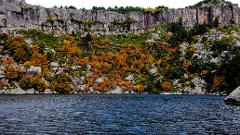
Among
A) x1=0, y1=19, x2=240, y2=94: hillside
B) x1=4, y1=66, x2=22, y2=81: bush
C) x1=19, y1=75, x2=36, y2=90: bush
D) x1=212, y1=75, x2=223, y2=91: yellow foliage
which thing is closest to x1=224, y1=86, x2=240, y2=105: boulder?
x1=0, y1=19, x2=240, y2=94: hillside

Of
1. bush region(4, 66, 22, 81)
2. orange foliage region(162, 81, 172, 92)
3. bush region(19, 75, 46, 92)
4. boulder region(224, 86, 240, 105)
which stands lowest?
boulder region(224, 86, 240, 105)

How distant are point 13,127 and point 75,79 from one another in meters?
118

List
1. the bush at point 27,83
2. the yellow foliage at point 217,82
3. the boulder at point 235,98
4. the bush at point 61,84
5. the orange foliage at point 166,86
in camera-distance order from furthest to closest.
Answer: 1. the orange foliage at point 166,86
2. the yellow foliage at point 217,82
3. the bush at point 61,84
4. the bush at point 27,83
5. the boulder at point 235,98

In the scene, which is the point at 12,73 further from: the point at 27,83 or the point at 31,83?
the point at 31,83

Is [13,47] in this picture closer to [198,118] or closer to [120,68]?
[120,68]

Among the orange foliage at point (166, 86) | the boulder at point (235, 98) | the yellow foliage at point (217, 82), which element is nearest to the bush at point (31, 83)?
the orange foliage at point (166, 86)

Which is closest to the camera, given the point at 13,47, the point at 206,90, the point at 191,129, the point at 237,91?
the point at 191,129

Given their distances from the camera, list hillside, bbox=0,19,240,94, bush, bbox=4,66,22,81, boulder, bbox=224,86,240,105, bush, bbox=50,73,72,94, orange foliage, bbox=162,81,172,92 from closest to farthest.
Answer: boulder, bbox=224,86,240,105 < bush, bbox=4,66,22,81 < bush, bbox=50,73,72,94 < hillside, bbox=0,19,240,94 < orange foliage, bbox=162,81,172,92

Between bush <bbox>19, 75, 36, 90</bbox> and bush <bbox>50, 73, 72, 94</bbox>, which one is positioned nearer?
bush <bbox>19, 75, 36, 90</bbox>

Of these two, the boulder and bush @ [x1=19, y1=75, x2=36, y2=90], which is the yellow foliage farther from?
bush @ [x1=19, y1=75, x2=36, y2=90]

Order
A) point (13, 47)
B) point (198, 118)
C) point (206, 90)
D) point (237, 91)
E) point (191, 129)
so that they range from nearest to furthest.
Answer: point (191, 129) → point (198, 118) → point (237, 91) → point (206, 90) → point (13, 47)

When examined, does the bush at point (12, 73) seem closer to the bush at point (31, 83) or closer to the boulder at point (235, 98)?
A: the bush at point (31, 83)

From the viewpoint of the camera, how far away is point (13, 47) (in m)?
184

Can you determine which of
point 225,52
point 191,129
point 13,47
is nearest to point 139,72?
point 225,52
